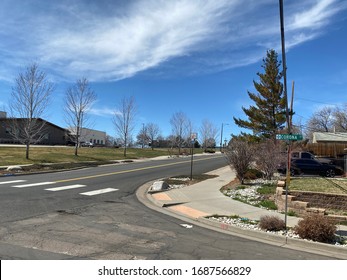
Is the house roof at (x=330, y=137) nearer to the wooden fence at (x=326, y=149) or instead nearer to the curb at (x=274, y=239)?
the wooden fence at (x=326, y=149)

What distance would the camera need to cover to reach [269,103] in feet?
111

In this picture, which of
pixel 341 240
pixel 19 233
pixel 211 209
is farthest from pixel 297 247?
pixel 19 233

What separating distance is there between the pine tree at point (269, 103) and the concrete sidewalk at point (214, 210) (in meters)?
17.7

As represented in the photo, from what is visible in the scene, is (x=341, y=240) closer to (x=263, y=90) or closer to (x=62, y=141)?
(x=263, y=90)

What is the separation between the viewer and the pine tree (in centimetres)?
3344

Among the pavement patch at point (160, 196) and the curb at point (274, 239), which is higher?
the curb at point (274, 239)

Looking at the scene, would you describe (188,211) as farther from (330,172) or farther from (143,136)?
(143,136)

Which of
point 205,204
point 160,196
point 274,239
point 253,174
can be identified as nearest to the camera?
point 274,239

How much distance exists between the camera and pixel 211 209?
11.6 metres

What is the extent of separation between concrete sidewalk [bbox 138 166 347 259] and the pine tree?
17737 mm

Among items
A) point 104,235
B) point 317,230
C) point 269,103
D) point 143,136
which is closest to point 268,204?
point 317,230

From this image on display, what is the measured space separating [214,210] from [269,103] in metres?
24.4

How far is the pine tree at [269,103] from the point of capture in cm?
3344

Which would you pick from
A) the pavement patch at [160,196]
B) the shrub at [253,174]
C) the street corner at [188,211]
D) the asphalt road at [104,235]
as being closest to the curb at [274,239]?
the street corner at [188,211]
